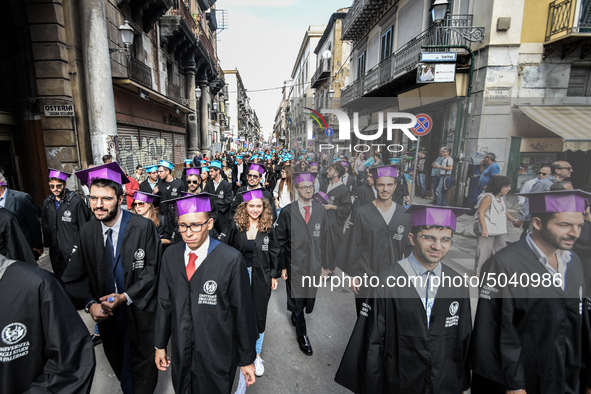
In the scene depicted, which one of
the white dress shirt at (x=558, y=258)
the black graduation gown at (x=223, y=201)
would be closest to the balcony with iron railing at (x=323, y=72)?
the black graduation gown at (x=223, y=201)

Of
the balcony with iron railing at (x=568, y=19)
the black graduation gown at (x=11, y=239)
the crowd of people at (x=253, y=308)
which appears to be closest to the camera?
the crowd of people at (x=253, y=308)

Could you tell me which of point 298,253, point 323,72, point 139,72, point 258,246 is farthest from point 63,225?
point 323,72

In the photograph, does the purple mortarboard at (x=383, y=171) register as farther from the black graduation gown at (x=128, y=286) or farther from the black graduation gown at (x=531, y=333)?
the black graduation gown at (x=128, y=286)

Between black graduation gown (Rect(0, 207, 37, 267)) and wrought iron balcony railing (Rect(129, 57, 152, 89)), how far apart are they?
29.9ft

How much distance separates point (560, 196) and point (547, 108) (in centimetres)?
1001

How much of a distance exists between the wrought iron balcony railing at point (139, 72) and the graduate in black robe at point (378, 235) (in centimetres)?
1066

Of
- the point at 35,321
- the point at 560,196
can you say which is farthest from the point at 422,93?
the point at 35,321

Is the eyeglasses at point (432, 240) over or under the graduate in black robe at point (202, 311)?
over

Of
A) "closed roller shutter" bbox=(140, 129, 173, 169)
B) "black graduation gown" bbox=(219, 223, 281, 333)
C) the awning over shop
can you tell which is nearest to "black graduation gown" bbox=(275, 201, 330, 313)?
"black graduation gown" bbox=(219, 223, 281, 333)

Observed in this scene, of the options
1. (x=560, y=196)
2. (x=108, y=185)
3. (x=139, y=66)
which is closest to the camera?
(x=560, y=196)

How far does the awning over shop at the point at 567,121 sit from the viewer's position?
771 cm

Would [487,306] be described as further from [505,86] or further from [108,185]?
[505,86]

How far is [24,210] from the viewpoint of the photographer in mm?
4344

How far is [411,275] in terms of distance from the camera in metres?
2.11
